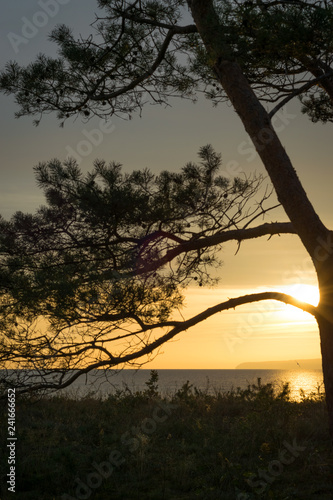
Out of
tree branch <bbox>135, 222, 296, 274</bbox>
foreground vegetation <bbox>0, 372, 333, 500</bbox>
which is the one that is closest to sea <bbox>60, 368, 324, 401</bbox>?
foreground vegetation <bbox>0, 372, 333, 500</bbox>

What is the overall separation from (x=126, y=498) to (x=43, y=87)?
18.8 feet

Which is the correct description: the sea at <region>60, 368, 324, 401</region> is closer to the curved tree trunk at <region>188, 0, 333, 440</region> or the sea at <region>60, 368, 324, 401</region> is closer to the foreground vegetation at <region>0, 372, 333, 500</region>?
the foreground vegetation at <region>0, 372, 333, 500</region>

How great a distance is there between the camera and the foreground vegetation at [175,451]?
18.8 ft

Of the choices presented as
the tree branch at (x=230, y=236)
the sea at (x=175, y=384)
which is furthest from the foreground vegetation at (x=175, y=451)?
the tree branch at (x=230, y=236)

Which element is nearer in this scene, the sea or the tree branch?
the tree branch

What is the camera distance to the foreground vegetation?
5734 millimetres

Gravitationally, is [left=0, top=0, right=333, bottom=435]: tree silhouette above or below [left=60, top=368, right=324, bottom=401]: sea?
above

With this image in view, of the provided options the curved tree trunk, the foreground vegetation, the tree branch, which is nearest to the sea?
the foreground vegetation

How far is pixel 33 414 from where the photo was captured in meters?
9.97

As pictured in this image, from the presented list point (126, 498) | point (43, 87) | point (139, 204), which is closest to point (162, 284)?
point (139, 204)

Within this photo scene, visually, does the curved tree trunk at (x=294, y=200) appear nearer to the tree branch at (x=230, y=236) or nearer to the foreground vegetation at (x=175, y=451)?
the tree branch at (x=230, y=236)

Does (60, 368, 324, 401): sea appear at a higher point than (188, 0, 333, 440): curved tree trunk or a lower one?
lower

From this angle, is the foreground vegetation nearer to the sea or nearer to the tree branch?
the sea

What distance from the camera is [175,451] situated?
730 cm
